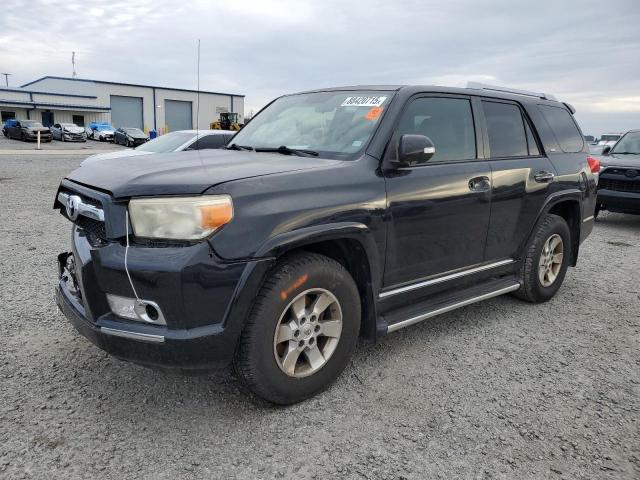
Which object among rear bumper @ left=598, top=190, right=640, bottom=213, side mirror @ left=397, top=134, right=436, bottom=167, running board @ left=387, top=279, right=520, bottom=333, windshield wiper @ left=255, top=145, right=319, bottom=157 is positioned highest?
side mirror @ left=397, top=134, right=436, bottom=167

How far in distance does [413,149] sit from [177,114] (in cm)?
6271

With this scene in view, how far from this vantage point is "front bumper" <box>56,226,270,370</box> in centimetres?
233

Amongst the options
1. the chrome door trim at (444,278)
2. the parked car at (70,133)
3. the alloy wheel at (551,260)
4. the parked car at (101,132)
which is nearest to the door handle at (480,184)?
the chrome door trim at (444,278)

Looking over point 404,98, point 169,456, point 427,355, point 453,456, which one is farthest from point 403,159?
point 169,456

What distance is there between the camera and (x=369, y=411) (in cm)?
281

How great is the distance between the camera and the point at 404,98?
336 centimetres

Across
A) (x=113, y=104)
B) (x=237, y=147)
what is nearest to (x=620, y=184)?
(x=237, y=147)

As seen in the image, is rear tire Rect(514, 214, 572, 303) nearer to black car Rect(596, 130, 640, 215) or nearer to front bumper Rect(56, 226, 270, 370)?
front bumper Rect(56, 226, 270, 370)

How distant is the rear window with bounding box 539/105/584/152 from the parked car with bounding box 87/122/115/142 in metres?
42.5

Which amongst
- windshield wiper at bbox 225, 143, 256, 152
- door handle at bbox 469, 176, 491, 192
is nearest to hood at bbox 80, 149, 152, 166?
windshield wiper at bbox 225, 143, 256, 152

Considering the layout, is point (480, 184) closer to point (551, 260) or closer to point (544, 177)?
point (544, 177)

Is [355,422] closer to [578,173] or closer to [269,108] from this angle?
[269,108]

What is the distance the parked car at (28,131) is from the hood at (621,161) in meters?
36.6

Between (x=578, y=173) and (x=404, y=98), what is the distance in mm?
2324
